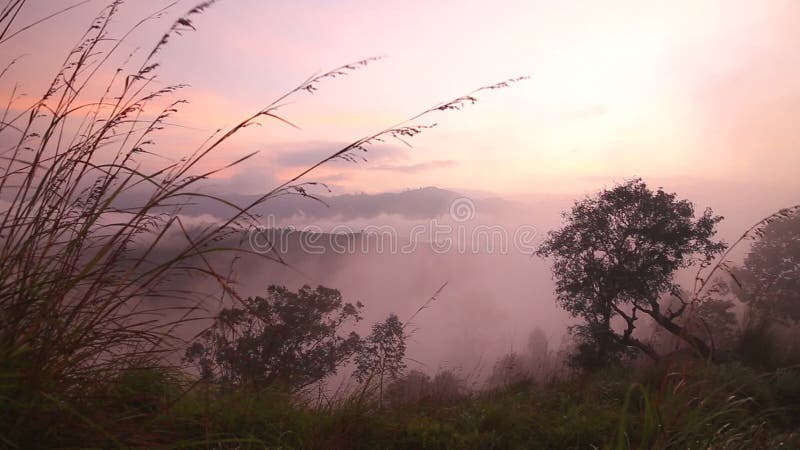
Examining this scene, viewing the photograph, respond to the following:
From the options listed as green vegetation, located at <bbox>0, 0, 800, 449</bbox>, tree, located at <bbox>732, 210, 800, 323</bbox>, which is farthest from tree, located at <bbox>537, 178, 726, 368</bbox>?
tree, located at <bbox>732, 210, 800, 323</bbox>

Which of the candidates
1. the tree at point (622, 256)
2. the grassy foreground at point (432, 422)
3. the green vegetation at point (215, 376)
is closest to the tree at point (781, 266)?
the tree at point (622, 256)

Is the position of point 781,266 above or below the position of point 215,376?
below

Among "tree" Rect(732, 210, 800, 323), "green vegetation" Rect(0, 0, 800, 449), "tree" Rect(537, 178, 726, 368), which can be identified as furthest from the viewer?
"tree" Rect(732, 210, 800, 323)

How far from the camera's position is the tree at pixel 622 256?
19.0 metres

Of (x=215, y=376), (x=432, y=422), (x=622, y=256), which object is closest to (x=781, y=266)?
(x=622, y=256)

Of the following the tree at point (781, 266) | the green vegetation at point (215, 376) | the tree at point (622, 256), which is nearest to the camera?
the green vegetation at point (215, 376)

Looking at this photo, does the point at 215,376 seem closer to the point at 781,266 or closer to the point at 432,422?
the point at 432,422

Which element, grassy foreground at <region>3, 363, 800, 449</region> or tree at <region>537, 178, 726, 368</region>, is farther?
tree at <region>537, 178, 726, 368</region>

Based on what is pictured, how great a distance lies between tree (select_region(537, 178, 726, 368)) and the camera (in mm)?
18984

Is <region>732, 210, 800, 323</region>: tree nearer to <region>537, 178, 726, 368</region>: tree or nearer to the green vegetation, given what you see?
<region>537, 178, 726, 368</region>: tree

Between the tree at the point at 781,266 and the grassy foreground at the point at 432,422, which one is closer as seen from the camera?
the grassy foreground at the point at 432,422

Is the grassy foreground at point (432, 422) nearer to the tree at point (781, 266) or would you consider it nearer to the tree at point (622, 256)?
the tree at point (622, 256)

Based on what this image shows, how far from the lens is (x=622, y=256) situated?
19.5 metres

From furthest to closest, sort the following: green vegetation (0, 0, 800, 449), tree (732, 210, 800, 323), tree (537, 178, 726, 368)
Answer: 1. tree (732, 210, 800, 323)
2. tree (537, 178, 726, 368)
3. green vegetation (0, 0, 800, 449)
